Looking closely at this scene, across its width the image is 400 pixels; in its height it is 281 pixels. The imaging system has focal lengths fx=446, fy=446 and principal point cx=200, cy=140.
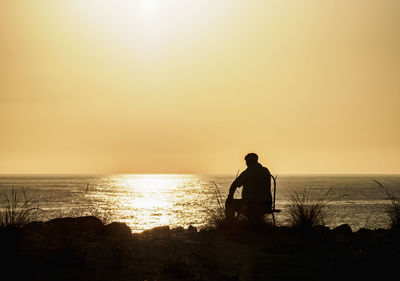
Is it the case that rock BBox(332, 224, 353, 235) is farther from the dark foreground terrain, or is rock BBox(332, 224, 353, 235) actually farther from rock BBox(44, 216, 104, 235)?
rock BBox(44, 216, 104, 235)

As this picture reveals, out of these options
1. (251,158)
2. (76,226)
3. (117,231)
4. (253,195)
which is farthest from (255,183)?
(76,226)

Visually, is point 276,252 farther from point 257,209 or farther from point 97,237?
point 97,237

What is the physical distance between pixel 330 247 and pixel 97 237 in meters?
5.69

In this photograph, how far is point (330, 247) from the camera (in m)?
11.0

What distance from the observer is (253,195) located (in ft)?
40.8

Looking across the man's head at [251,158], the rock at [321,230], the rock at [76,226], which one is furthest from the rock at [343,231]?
the rock at [76,226]

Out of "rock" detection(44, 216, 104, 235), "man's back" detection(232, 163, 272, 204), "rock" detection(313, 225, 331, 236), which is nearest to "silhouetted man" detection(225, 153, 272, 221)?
"man's back" detection(232, 163, 272, 204)

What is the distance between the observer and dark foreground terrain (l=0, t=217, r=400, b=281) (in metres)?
8.40

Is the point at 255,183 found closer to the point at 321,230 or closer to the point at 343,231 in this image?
the point at 321,230

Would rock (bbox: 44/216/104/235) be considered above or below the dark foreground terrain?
above

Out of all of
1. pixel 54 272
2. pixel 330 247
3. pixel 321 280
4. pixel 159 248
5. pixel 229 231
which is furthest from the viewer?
pixel 229 231

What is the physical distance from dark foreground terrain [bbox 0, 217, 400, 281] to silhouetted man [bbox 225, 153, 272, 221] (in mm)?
472

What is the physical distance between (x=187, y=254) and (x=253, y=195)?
330cm

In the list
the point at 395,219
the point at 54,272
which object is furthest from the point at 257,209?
the point at 54,272
